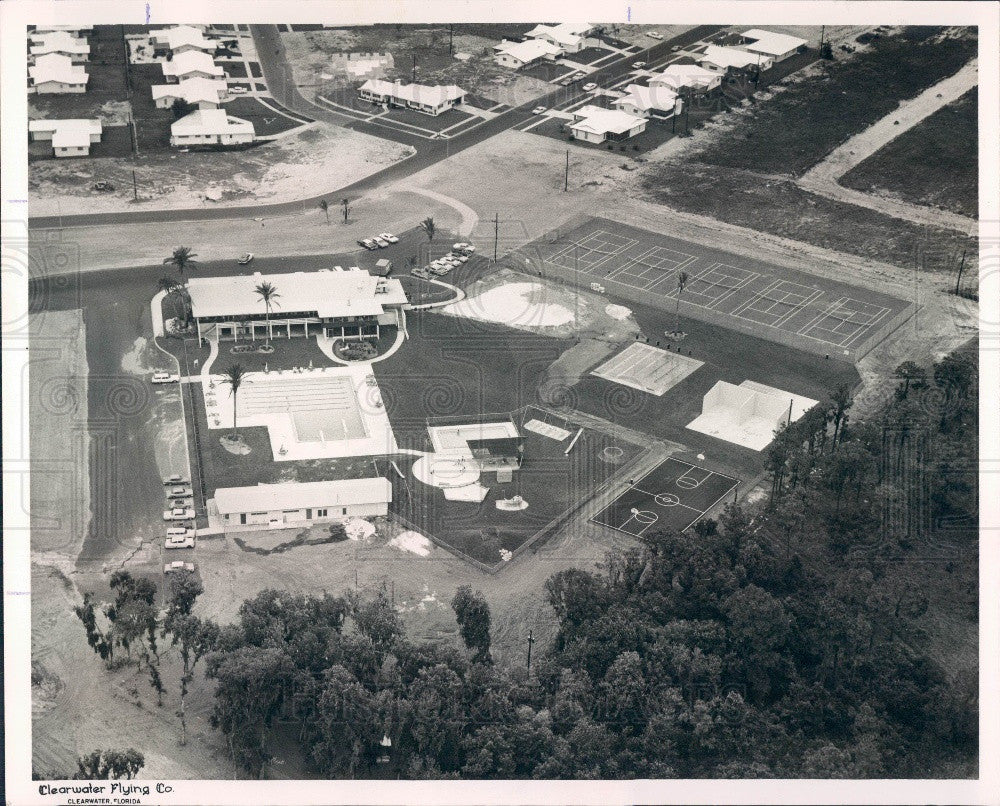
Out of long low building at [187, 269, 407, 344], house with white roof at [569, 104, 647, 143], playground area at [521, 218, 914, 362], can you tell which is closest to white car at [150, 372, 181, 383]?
long low building at [187, 269, 407, 344]

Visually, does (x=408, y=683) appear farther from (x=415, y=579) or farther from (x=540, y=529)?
(x=540, y=529)

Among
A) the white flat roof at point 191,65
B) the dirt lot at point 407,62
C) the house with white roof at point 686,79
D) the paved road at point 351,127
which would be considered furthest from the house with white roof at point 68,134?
the house with white roof at point 686,79

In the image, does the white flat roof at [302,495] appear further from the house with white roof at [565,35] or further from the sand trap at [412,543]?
the house with white roof at [565,35]

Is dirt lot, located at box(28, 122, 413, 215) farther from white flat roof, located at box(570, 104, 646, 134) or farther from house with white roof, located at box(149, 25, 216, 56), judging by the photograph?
house with white roof, located at box(149, 25, 216, 56)

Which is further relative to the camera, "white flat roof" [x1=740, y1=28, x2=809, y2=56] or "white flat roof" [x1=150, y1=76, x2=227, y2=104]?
"white flat roof" [x1=740, y1=28, x2=809, y2=56]

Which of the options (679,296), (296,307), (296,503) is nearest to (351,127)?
(296,307)

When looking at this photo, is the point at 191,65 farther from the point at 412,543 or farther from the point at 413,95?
the point at 412,543

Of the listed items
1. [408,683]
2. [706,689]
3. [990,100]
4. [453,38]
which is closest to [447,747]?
[408,683]
